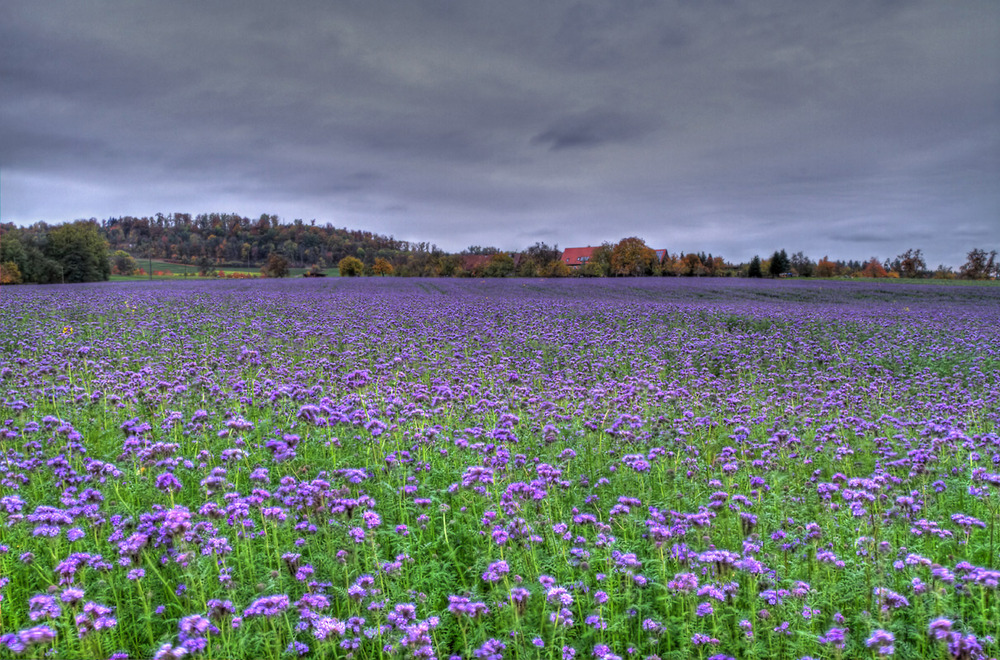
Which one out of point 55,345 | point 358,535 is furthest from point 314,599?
point 55,345

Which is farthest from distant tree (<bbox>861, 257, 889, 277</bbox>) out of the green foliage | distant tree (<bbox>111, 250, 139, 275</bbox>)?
distant tree (<bbox>111, 250, 139, 275</bbox>)

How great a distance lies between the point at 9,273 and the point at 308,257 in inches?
2664

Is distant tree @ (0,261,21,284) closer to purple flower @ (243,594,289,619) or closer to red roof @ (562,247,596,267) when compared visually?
purple flower @ (243,594,289,619)

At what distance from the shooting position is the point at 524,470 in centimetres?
545

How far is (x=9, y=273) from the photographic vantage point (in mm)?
48562

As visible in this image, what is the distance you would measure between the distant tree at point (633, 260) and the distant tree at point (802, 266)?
2437 cm

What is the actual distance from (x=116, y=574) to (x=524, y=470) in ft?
11.3

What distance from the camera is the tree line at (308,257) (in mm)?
57250

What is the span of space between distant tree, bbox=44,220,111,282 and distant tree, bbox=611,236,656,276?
67.1m

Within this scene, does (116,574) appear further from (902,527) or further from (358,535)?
(902,527)

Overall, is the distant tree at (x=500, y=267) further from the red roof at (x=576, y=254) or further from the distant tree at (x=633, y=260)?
the red roof at (x=576, y=254)

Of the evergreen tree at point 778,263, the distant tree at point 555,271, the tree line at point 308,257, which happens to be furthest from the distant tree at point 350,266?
the evergreen tree at point 778,263

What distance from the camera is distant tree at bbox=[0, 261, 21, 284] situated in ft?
157

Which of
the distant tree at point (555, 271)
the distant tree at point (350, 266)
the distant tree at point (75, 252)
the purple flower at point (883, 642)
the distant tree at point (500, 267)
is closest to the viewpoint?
the purple flower at point (883, 642)
